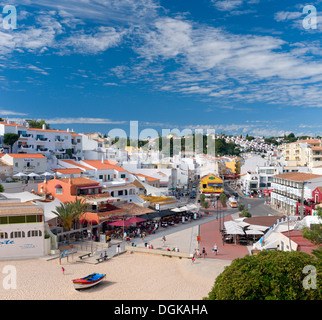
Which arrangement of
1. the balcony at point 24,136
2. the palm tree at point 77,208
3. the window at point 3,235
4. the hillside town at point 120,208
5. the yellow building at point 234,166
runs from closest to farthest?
1. the window at point 3,235
2. the hillside town at point 120,208
3. the palm tree at point 77,208
4. the balcony at point 24,136
5. the yellow building at point 234,166

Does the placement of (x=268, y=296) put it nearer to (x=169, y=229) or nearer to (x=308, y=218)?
(x=308, y=218)

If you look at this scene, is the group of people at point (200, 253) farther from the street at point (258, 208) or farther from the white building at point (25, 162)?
the white building at point (25, 162)

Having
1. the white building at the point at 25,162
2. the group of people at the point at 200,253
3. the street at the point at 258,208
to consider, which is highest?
the white building at the point at 25,162

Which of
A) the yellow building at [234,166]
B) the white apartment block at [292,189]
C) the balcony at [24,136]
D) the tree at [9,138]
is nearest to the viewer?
the white apartment block at [292,189]

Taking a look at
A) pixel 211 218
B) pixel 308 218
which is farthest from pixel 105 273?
pixel 211 218

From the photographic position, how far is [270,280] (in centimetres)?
1112

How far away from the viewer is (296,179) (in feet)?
150

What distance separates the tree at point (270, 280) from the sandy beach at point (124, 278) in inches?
271

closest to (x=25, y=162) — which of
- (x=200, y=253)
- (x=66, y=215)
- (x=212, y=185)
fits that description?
(x=66, y=215)

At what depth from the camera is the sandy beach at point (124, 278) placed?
18.1 m

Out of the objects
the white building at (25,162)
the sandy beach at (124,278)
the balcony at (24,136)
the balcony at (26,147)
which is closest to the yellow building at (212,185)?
the white building at (25,162)

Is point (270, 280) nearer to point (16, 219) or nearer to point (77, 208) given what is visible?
point (16, 219)

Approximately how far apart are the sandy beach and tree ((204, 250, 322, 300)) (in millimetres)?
6889
